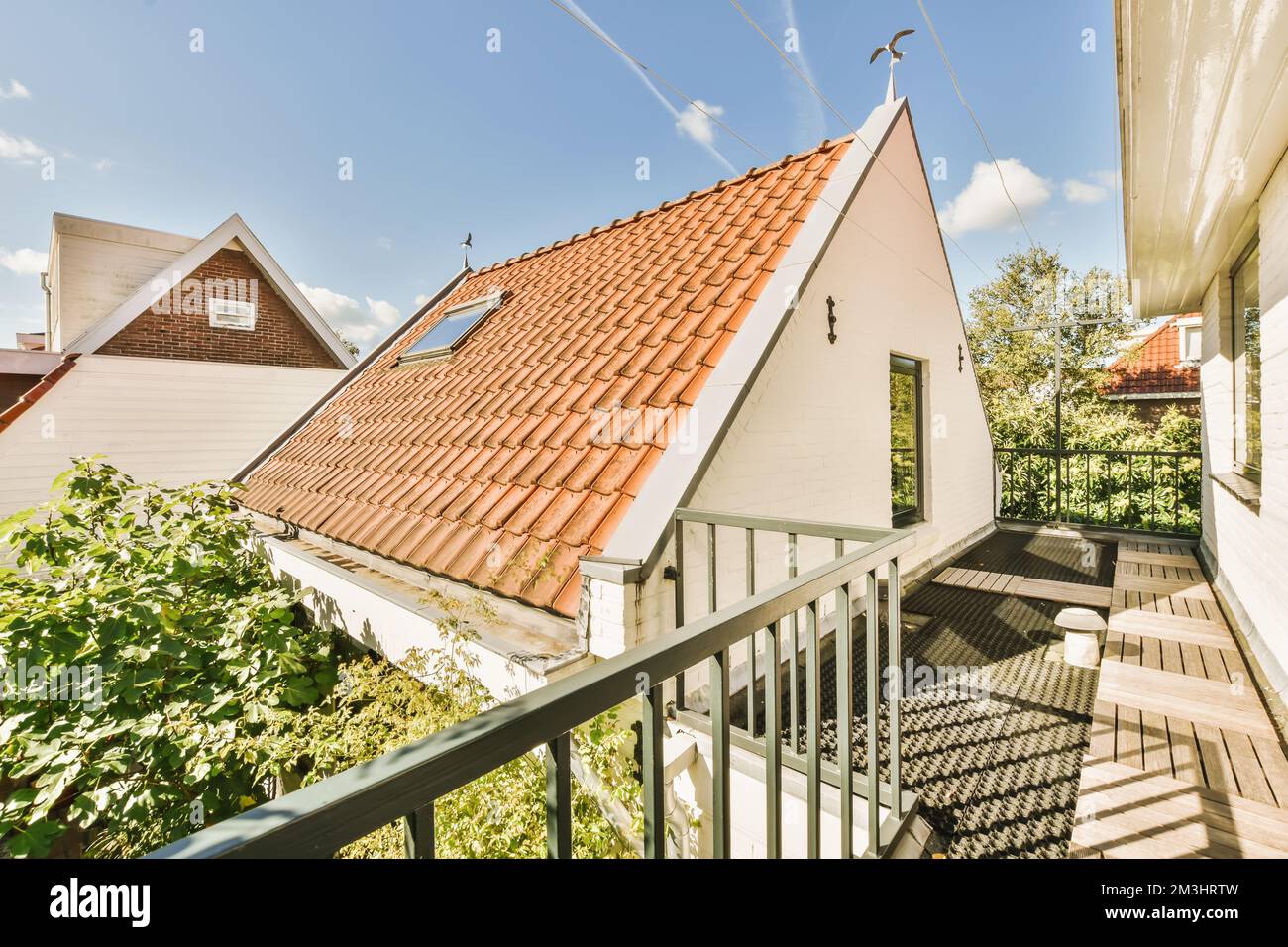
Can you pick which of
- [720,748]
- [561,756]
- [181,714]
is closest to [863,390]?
[720,748]

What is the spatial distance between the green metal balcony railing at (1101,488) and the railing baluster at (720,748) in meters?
7.64

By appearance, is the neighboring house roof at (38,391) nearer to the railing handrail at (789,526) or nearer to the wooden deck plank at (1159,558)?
the railing handrail at (789,526)

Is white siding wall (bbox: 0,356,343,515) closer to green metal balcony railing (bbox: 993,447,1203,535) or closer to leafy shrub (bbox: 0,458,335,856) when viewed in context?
leafy shrub (bbox: 0,458,335,856)

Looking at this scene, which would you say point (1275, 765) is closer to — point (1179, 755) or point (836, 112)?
point (1179, 755)

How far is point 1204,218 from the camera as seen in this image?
3.97 metres

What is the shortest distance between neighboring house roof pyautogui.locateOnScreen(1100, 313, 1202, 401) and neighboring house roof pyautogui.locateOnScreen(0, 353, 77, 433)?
20247mm

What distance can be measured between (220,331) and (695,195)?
32.1ft

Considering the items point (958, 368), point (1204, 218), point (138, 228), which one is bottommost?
point (958, 368)

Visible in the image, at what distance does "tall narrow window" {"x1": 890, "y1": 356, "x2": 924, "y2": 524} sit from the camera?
4664mm
